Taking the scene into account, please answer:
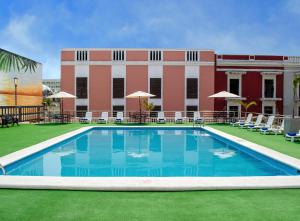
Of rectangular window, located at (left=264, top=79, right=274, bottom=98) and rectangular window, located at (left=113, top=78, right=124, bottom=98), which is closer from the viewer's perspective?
rectangular window, located at (left=113, top=78, right=124, bottom=98)

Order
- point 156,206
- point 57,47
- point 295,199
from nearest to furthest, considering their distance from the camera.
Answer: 1. point 156,206
2. point 295,199
3. point 57,47

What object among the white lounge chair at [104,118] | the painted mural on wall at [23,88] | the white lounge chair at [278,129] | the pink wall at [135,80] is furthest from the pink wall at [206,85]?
the white lounge chair at [278,129]

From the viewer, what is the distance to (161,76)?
27.3 m

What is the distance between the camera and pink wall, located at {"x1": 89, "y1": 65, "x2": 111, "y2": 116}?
27156 mm

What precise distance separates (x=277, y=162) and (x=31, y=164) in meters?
5.88

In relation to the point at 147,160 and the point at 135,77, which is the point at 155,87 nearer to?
the point at 135,77

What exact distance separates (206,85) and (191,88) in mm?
1256

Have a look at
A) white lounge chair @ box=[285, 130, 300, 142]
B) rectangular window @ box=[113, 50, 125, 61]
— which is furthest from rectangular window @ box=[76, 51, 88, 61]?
white lounge chair @ box=[285, 130, 300, 142]

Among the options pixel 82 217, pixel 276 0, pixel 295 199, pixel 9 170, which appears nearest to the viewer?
pixel 82 217

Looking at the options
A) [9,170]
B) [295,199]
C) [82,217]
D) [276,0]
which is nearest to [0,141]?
[9,170]

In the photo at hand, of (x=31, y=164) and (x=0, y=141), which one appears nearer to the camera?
(x=31, y=164)

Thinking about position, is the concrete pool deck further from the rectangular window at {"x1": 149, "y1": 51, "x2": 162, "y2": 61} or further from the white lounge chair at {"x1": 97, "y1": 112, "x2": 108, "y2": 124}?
the rectangular window at {"x1": 149, "y1": 51, "x2": 162, "y2": 61}

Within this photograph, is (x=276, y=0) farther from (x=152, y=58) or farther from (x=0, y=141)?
(x=0, y=141)

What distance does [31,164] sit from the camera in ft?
26.2
